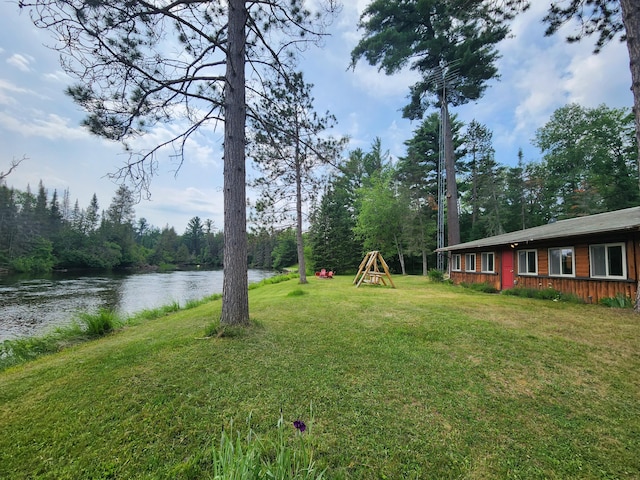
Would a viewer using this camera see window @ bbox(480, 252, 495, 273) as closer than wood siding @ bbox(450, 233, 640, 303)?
No

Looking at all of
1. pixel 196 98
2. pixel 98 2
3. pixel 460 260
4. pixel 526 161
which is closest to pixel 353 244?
pixel 460 260

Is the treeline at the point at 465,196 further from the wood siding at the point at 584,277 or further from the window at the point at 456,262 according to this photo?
the wood siding at the point at 584,277

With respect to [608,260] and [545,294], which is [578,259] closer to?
[608,260]

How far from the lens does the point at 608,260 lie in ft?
23.2

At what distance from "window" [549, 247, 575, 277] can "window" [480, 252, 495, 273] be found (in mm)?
2773

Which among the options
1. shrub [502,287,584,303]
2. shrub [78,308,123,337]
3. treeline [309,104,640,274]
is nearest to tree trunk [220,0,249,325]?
shrub [78,308,123,337]

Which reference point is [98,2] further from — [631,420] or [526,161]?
[526,161]

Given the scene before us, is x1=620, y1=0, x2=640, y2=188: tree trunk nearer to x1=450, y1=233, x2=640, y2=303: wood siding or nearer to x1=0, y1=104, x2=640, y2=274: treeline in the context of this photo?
x1=450, y1=233, x2=640, y2=303: wood siding

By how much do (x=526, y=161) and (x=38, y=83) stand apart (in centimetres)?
3362

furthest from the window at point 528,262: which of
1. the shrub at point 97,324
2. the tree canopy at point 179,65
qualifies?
the shrub at point 97,324

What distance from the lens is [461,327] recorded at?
15.4ft

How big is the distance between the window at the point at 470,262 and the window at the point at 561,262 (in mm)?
4155

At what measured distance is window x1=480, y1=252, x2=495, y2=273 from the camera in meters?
11.6

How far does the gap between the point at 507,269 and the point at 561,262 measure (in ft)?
7.23
